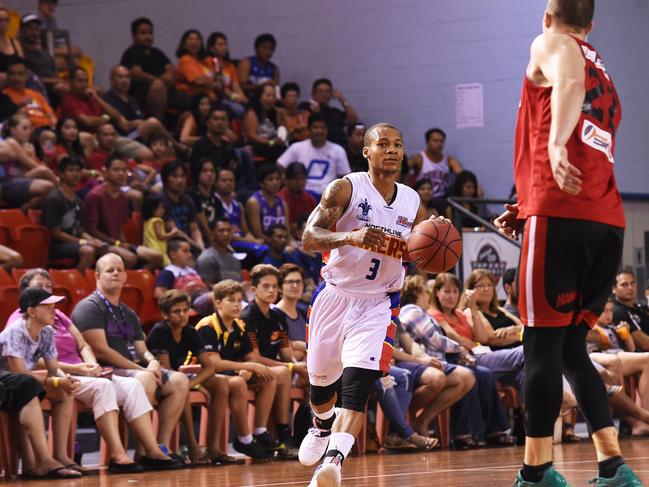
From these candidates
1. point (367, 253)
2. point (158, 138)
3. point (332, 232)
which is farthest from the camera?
point (158, 138)

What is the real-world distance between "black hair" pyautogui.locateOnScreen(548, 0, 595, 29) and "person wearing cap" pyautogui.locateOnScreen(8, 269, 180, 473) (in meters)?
4.40

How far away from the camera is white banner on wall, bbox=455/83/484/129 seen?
46.6 feet

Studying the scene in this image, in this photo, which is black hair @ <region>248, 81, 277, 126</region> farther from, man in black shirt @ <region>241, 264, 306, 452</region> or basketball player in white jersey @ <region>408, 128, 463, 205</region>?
man in black shirt @ <region>241, 264, 306, 452</region>

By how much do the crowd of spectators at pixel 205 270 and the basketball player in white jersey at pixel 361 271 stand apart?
219 centimetres

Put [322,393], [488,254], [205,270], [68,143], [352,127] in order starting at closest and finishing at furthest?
[322,393] → [205,270] → [68,143] → [488,254] → [352,127]

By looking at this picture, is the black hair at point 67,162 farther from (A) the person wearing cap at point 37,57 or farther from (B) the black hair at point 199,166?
(A) the person wearing cap at point 37,57

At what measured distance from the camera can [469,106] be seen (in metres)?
14.3

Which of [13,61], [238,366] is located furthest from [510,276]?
[13,61]

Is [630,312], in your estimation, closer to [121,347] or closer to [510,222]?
[121,347]

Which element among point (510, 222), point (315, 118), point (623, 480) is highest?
point (315, 118)

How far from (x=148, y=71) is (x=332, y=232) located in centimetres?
876

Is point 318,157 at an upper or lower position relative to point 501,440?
upper

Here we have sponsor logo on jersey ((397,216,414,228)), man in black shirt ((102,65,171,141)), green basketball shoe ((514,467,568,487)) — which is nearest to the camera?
green basketball shoe ((514,467,568,487))

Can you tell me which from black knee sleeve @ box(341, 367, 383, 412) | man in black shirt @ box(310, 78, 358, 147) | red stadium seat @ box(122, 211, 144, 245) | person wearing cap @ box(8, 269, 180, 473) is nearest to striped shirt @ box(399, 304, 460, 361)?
person wearing cap @ box(8, 269, 180, 473)
